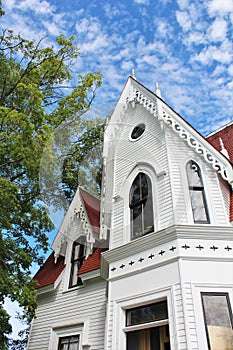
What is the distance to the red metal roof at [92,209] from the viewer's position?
10.0 m

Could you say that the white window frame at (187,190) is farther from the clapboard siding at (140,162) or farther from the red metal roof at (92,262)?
the red metal roof at (92,262)

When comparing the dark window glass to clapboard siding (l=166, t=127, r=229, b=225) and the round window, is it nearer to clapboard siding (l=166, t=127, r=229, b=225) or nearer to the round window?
the round window

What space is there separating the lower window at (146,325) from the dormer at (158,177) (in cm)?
160

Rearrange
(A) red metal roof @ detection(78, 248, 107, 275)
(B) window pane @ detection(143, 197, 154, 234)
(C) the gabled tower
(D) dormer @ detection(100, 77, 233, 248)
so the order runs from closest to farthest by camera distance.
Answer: (C) the gabled tower < (D) dormer @ detection(100, 77, 233, 248) < (B) window pane @ detection(143, 197, 154, 234) < (A) red metal roof @ detection(78, 248, 107, 275)

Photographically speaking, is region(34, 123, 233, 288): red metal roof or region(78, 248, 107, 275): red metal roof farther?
region(34, 123, 233, 288): red metal roof

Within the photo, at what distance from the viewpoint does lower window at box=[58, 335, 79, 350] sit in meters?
8.26

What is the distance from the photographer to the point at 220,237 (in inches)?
238

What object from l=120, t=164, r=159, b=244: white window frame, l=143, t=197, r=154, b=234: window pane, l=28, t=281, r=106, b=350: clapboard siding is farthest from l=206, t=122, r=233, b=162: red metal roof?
l=28, t=281, r=106, b=350: clapboard siding

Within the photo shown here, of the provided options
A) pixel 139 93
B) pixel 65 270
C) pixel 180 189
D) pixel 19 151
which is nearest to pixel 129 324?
pixel 180 189

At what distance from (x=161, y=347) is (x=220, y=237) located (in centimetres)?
302

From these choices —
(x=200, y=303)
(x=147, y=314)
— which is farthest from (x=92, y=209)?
(x=200, y=303)

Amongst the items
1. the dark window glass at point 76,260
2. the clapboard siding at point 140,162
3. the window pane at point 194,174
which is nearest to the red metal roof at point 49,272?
the dark window glass at point 76,260

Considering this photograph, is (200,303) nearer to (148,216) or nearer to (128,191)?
(148,216)

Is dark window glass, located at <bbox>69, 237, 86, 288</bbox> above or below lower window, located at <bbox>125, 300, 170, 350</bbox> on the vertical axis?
above
